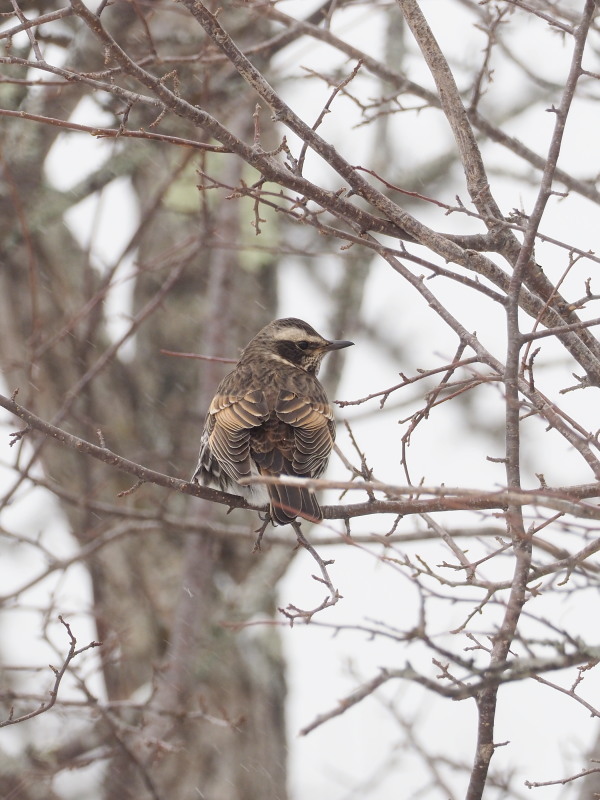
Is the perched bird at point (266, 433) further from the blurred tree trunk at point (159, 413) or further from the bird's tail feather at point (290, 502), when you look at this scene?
the blurred tree trunk at point (159, 413)

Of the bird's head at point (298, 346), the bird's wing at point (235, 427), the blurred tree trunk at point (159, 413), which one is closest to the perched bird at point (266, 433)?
the bird's wing at point (235, 427)

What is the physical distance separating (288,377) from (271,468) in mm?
943

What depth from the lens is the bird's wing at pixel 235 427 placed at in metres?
5.39

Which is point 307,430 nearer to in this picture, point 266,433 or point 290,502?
point 266,433

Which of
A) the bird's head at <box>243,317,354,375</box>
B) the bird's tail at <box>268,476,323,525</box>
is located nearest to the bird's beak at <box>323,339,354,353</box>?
the bird's head at <box>243,317,354,375</box>

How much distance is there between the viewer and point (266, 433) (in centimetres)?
561

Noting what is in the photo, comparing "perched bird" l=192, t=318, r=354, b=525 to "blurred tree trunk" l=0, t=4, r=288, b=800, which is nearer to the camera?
"perched bird" l=192, t=318, r=354, b=525

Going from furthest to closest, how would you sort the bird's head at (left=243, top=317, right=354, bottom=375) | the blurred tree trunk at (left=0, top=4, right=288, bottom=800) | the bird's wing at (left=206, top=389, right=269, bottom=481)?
the blurred tree trunk at (left=0, top=4, right=288, bottom=800), the bird's head at (left=243, top=317, right=354, bottom=375), the bird's wing at (left=206, top=389, right=269, bottom=481)

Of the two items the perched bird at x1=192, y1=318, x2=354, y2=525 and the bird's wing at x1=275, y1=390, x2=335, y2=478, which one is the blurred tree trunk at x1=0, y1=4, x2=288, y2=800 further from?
the bird's wing at x1=275, y1=390, x2=335, y2=478

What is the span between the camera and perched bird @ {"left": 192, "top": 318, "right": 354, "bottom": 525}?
5.40m

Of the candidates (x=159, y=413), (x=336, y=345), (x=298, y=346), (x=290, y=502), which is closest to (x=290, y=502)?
(x=290, y=502)

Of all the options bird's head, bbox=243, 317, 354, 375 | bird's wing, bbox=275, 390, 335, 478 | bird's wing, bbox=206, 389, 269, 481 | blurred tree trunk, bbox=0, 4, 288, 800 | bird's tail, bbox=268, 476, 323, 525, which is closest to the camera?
bird's tail, bbox=268, 476, 323, 525

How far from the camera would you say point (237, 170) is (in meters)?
8.44

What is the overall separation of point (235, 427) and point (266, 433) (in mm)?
182
